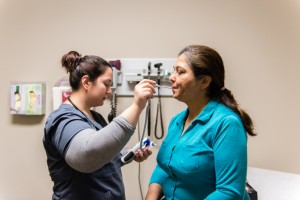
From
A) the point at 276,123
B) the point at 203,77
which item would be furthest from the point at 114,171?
the point at 276,123

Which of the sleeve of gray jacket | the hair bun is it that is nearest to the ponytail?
the sleeve of gray jacket

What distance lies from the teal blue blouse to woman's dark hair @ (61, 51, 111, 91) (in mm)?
455

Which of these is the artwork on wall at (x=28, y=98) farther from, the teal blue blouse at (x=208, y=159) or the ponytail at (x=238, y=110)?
the ponytail at (x=238, y=110)

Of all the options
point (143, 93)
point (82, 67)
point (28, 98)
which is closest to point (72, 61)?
point (82, 67)

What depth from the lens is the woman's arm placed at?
1274mm

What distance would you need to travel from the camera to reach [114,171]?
1.28 metres

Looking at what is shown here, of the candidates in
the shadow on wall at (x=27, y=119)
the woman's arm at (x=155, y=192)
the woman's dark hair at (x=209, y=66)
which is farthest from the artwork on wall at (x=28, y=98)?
the woman's dark hair at (x=209, y=66)

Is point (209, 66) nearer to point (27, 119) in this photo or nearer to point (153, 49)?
point (153, 49)

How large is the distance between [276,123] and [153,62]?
0.90 metres

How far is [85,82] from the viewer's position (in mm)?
1254

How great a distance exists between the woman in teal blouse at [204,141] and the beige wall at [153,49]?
0.72 meters

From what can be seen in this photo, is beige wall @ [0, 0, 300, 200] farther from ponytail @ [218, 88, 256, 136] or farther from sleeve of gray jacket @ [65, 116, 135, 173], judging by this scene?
sleeve of gray jacket @ [65, 116, 135, 173]

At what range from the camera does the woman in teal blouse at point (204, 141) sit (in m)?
0.97

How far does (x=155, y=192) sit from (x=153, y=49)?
39.4 inches
